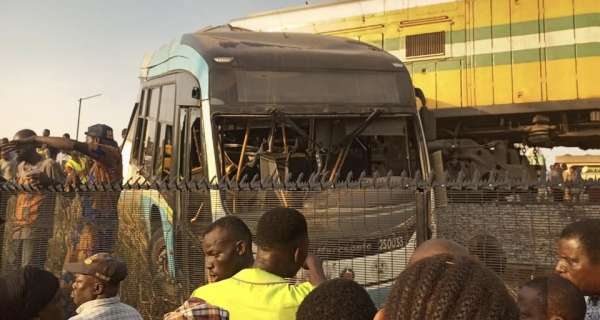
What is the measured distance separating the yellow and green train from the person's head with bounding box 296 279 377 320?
8287 millimetres

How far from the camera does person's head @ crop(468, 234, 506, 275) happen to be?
174 inches

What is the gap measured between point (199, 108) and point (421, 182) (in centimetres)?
292

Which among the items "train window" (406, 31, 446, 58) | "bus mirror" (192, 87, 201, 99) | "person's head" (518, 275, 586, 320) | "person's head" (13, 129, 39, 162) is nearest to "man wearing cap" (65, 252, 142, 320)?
"person's head" (518, 275, 586, 320)

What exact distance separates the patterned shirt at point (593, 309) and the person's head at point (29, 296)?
2.50 metres

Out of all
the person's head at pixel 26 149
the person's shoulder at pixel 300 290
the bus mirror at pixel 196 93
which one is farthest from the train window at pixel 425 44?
the person's shoulder at pixel 300 290

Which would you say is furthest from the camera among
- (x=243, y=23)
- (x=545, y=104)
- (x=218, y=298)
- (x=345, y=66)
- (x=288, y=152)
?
A: (x=243, y=23)

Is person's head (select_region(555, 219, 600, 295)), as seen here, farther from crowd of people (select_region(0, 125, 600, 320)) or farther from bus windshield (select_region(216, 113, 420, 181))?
bus windshield (select_region(216, 113, 420, 181))

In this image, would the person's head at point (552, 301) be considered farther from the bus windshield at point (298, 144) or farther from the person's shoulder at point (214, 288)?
the bus windshield at point (298, 144)

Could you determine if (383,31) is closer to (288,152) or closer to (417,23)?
(417,23)

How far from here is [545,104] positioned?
912 cm

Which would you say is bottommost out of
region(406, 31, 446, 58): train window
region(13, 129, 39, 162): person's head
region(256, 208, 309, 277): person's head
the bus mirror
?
region(256, 208, 309, 277): person's head

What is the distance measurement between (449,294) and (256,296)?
1.24 meters

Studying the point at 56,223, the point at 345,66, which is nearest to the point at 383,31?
the point at 345,66

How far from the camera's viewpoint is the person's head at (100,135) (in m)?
7.07
